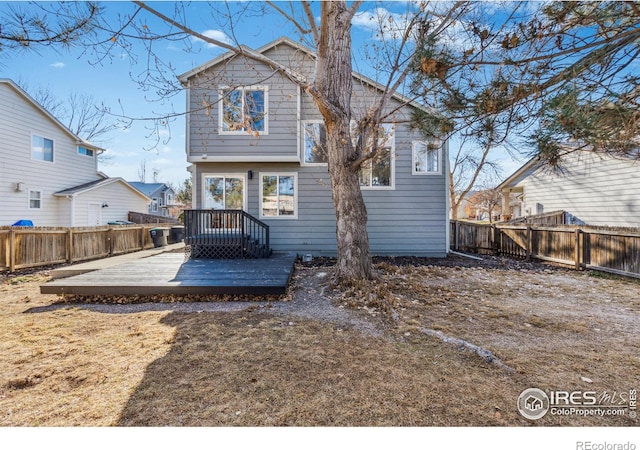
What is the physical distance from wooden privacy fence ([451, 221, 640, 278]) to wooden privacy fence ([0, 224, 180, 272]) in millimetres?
13687

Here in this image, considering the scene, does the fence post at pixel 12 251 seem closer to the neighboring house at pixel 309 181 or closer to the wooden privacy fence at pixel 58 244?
the wooden privacy fence at pixel 58 244

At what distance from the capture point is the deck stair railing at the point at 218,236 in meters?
8.20

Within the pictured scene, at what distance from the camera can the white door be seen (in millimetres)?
14883

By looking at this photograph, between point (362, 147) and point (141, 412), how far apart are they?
4797 millimetres

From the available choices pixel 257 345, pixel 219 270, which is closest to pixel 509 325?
pixel 257 345

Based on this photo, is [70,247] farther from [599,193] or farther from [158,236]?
[599,193]

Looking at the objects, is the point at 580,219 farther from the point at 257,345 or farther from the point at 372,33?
the point at 257,345

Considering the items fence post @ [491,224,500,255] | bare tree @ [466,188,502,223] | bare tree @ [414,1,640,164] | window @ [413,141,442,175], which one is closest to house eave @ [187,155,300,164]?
window @ [413,141,442,175]

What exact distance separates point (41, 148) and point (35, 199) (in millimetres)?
2366

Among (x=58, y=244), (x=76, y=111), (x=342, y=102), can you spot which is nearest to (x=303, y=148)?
(x=342, y=102)

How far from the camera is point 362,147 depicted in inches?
210

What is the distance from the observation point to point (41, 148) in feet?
Answer: 42.5

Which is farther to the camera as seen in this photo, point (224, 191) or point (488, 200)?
point (488, 200)

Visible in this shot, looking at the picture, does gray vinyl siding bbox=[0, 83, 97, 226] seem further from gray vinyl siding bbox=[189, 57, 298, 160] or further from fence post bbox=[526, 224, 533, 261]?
fence post bbox=[526, 224, 533, 261]
